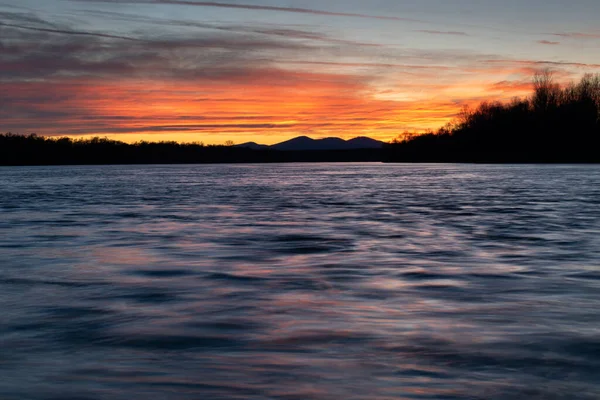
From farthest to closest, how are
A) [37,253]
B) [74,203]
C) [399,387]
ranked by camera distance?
[74,203] < [37,253] < [399,387]

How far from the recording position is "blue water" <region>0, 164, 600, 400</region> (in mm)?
5281

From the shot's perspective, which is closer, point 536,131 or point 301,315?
point 301,315

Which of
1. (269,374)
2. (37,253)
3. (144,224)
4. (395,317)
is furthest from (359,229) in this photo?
(269,374)

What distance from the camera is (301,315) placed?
25.5 feet

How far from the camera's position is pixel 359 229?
62.7 ft

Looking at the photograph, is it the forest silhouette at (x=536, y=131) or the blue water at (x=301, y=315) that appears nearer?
the blue water at (x=301, y=315)

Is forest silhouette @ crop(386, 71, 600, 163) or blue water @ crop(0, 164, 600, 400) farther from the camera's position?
forest silhouette @ crop(386, 71, 600, 163)

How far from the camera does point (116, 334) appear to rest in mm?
6883

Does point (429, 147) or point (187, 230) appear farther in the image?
point (429, 147)

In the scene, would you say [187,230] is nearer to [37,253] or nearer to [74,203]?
[37,253]

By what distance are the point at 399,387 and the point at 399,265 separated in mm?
6847

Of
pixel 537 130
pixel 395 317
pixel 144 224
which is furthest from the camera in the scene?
pixel 537 130

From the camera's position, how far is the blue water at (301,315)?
17.3 ft

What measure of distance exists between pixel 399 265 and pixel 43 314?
604cm
